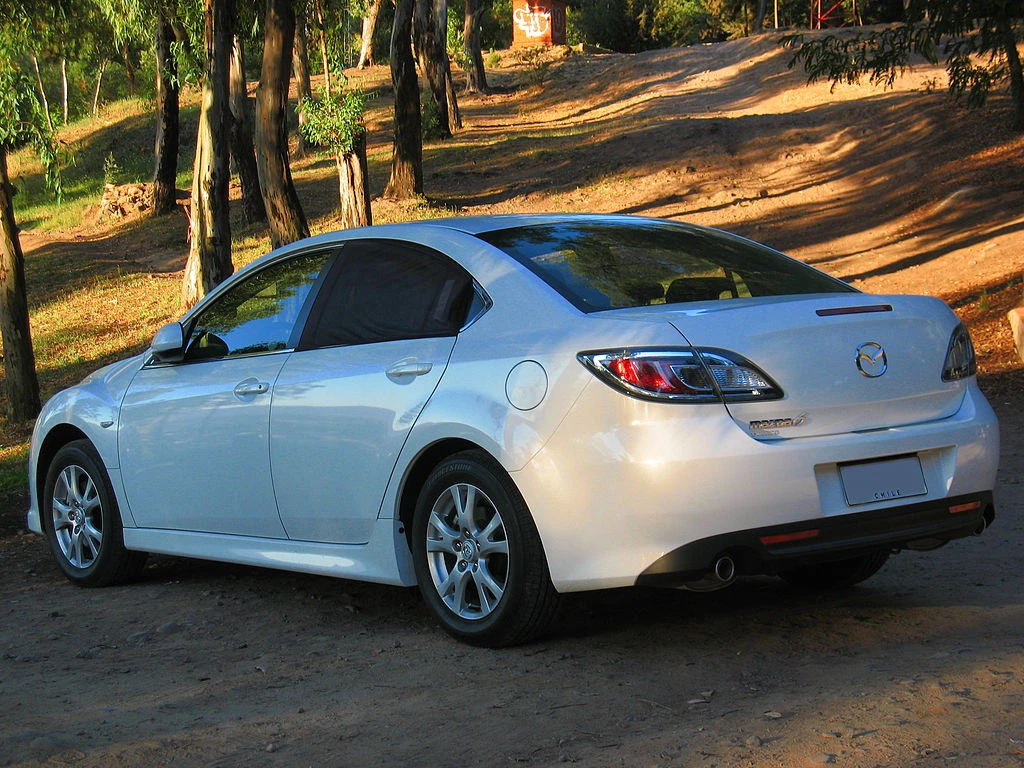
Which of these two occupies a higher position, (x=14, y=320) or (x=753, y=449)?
(x=753, y=449)

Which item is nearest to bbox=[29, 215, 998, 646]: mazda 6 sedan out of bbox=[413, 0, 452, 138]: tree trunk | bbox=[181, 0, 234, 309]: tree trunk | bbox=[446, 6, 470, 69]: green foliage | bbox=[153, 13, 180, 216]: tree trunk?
bbox=[181, 0, 234, 309]: tree trunk

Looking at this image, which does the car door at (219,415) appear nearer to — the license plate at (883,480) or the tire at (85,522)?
the tire at (85,522)

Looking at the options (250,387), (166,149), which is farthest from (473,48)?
(250,387)

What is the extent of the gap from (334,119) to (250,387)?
14.4 meters

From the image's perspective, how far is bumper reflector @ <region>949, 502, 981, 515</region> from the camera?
448cm

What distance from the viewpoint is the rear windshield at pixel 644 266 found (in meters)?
4.71

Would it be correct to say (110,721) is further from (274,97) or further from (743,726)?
(274,97)

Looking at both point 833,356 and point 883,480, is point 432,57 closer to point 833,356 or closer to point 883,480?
point 833,356

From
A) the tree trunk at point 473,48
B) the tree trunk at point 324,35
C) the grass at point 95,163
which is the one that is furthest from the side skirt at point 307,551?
the tree trunk at point 473,48

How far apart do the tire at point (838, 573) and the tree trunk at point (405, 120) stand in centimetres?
2186

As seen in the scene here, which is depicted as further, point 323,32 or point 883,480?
point 323,32

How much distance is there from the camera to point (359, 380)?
5047 mm

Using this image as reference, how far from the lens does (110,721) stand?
4.20 m

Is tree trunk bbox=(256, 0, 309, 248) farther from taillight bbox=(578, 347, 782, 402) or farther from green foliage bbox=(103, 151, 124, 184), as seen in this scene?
green foliage bbox=(103, 151, 124, 184)
